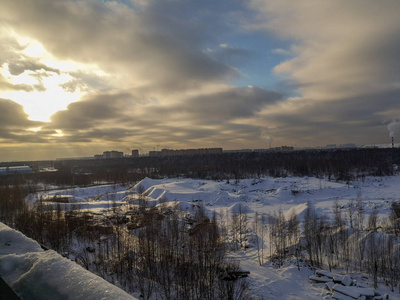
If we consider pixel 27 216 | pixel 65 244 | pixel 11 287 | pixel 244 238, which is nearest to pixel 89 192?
pixel 27 216

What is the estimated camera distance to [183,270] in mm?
15359

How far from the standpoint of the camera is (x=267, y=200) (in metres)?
40.5

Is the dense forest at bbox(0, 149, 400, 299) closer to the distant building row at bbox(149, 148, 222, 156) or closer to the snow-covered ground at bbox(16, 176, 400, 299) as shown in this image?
the snow-covered ground at bbox(16, 176, 400, 299)

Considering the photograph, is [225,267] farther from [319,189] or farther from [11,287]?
[319,189]

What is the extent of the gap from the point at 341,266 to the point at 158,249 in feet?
44.6

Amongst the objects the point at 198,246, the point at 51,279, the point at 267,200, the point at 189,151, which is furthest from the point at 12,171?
the point at 189,151

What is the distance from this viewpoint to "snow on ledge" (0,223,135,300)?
4.01ft

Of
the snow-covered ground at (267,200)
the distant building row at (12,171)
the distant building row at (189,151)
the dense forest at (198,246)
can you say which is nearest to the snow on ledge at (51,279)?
the dense forest at (198,246)

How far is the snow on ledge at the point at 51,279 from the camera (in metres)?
1.22

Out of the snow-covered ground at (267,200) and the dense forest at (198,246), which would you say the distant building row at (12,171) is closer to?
the snow-covered ground at (267,200)

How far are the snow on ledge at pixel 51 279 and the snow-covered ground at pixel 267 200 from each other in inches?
604

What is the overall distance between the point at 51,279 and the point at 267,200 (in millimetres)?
41603

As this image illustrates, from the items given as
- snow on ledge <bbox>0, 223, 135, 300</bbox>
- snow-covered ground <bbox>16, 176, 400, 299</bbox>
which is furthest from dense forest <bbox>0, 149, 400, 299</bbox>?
snow on ledge <bbox>0, 223, 135, 300</bbox>

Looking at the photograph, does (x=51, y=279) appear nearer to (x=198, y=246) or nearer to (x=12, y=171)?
(x=198, y=246)
